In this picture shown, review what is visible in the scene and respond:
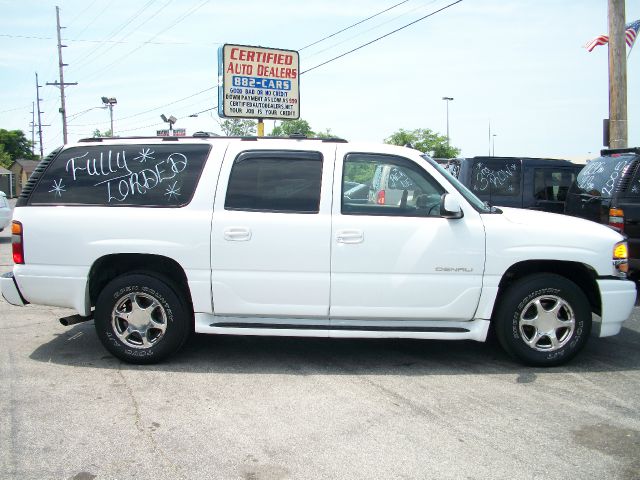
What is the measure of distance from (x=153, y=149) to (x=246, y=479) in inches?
123

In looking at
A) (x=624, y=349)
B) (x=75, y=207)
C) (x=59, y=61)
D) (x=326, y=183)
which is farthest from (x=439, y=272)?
(x=59, y=61)

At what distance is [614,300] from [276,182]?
303 cm

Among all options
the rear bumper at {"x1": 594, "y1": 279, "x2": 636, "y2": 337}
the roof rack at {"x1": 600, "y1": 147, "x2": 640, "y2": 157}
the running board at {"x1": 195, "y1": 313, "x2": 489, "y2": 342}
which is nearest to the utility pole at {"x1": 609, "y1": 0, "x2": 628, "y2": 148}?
the roof rack at {"x1": 600, "y1": 147, "x2": 640, "y2": 157}

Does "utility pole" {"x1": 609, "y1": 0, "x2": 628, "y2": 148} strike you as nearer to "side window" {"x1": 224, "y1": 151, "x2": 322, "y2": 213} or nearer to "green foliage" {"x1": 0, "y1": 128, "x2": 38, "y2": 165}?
"side window" {"x1": 224, "y1": 151, "x2": 322, "y2": 213}

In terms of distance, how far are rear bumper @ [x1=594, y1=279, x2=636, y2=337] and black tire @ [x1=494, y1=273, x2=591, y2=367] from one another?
0.47 ft

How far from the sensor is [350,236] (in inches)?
197

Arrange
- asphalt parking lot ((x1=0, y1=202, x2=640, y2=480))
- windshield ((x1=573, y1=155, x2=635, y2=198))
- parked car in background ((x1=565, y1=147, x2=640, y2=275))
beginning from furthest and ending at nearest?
windshield ((x1=573, y1=155, x2=635, y2=198)), parked car in background ((x1=565, y1=147, x2=640, y2=275)), asphalt parking lot ((x1=0, y1=202, x2=640, y2=480))

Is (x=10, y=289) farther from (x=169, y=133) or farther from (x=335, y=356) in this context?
(x=169, y=133)

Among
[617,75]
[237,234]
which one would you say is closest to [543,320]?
[237,234]

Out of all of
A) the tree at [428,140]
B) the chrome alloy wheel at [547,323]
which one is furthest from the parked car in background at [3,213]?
the tree at [428,140]

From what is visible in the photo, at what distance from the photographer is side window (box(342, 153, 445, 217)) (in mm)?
5122

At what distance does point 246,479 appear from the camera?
3355 mm

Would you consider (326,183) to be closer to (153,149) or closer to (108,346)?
(153,149)

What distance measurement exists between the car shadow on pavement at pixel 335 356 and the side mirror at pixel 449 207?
133 centimetres
